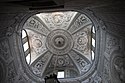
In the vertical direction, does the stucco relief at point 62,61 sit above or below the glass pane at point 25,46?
below

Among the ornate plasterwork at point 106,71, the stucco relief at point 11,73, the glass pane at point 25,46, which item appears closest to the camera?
the ornate plasterwork at point 106,71

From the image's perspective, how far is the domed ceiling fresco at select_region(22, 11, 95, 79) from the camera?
19.0 m

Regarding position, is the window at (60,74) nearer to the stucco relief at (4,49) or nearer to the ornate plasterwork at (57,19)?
the ornate plasterwork at (57,19)

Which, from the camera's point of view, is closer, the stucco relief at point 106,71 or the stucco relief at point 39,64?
the stucco relief at point 106,71

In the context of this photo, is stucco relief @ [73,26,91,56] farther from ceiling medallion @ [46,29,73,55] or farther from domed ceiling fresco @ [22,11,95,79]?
ceiling medallion @ [46,29,73,55]

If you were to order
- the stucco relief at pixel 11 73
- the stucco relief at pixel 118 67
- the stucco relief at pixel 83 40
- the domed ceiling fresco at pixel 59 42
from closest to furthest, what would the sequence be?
the stucco relief at pixel 118 67
the stucco relief at pixel 11 73
the domed ceiling fresco at pixel 59 42
the stucco relief at pixel 83 40

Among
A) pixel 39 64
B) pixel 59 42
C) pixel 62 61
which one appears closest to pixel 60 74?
pixel 62 61

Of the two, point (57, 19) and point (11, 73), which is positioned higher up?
point (57, 19)

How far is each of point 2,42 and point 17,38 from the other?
134cm

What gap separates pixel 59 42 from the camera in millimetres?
20281

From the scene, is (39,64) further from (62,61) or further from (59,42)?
(59,42)

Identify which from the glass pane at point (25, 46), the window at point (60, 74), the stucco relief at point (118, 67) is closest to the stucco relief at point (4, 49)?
the glass pane at point (25, 46)

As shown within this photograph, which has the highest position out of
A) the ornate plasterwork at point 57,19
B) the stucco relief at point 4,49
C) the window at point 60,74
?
the ornate plasterwork at point 57,19

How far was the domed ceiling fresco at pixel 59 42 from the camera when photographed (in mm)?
19047
